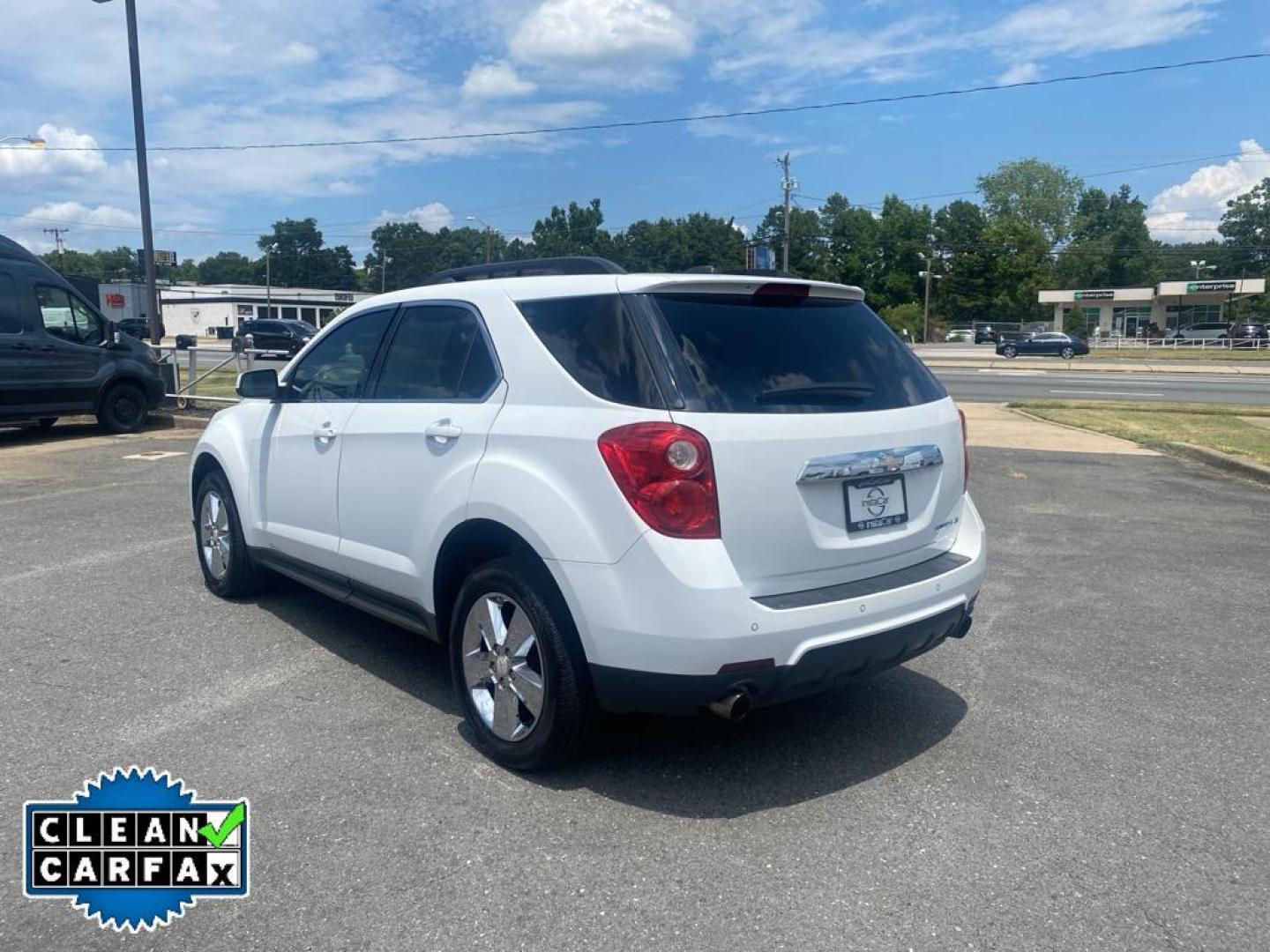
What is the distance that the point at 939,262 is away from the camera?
9975cm

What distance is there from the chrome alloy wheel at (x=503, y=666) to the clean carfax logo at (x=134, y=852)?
892mm

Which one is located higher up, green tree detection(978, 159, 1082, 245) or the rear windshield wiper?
green tree detection(978, 159, 1082, 245)

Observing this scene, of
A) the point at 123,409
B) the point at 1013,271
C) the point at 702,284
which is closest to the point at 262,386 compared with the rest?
the point at 702,284

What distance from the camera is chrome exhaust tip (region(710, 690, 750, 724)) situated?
3123mm

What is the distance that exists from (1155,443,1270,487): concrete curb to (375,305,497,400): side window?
9.06 metres

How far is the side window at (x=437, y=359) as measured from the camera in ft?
12.7

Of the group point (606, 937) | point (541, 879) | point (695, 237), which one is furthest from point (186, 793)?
point (695, 237)

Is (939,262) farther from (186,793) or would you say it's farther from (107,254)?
(107,254)

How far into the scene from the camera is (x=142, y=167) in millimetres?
17641

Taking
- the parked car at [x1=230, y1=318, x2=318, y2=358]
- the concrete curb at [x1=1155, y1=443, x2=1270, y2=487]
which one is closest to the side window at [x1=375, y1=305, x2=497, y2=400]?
the concrete curb at [x1=1155, y1=443, x2=1270, y2=487]

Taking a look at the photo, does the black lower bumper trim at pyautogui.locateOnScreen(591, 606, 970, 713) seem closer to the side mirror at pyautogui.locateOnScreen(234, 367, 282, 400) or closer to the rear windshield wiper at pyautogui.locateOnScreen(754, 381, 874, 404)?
the rear windshield wiper at pyautogui.locateOnScreen(754, 381, 874, 404)

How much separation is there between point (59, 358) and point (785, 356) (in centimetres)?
1232

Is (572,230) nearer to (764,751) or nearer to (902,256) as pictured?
(902,256)

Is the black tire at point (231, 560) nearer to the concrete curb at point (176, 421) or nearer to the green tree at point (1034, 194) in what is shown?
the concrete curb at point (176, 421)
